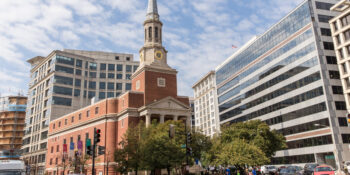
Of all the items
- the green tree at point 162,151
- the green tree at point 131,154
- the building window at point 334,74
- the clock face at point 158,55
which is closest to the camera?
the green tree at point 162,151

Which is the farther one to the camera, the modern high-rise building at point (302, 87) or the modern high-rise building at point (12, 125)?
the modern high-rise building at point (12, 125)

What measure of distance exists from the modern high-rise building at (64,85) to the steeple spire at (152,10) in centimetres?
3845

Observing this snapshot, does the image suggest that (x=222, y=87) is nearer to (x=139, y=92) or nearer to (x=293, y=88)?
(x=293, y=88)

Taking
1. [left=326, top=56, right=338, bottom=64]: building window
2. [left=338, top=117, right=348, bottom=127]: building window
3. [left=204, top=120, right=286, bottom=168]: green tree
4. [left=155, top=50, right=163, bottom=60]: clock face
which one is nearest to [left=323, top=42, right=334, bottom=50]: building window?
[left=326, top=56, right=338, bottom=64]: building window

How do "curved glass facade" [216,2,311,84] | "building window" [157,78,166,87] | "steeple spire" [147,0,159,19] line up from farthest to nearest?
"curved glass facade" [216,2,311,84]
"steeple spire" [147,0,159,19]
"building window" [157,78,166,87]

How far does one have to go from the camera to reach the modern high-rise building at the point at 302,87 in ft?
205

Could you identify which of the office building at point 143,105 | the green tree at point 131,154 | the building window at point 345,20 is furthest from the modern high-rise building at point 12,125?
the building window at point 345,20

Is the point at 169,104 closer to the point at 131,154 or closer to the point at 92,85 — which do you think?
the point at 131,154

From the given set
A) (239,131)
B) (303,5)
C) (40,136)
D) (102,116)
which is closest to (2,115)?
(40,136)

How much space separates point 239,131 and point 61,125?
176 feet

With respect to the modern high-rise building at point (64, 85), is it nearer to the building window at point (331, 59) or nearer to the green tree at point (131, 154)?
the green tree at point (131, 154)

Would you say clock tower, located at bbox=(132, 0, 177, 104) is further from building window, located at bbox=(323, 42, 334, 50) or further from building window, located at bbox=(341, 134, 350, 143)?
building window, located at bbox=(341, 134, 350, 143)

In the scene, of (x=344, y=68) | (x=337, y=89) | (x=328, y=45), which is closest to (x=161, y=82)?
(x=337, y=89)

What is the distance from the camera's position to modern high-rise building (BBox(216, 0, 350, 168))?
205 feet
